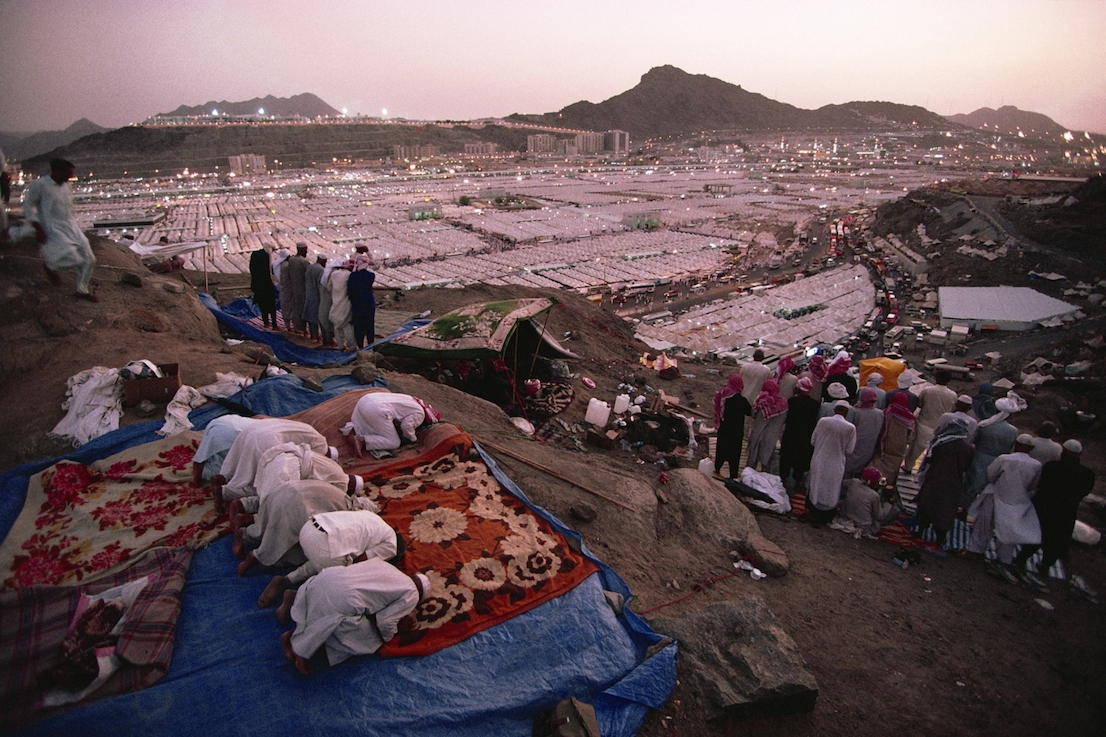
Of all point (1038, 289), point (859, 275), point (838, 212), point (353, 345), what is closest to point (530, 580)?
point (353, 345)

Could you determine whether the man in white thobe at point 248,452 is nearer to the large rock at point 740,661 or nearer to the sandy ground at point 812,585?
the sandy ground at point 812,585

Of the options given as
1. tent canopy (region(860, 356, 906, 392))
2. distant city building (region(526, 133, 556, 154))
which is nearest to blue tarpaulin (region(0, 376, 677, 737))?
tent canopy (region(860, 356, 906, 392))

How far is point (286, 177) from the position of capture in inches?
2244

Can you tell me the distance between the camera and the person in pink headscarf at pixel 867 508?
14.2 ft

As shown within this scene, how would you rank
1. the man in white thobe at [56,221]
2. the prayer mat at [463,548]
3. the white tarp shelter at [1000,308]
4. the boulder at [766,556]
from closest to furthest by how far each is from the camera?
the prayer mat at [463,548]
the boulder at [766,556]
the man in white thobe at [56,221]
the white tarp shelter at [1000,308]

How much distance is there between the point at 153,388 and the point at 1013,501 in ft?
21.1

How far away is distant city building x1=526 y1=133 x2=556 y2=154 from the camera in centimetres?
9119

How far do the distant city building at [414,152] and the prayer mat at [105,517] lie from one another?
79.3 metres

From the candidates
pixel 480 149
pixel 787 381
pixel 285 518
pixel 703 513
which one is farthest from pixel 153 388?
pixel 480 149

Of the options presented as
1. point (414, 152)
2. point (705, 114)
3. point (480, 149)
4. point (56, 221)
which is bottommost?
point (56, 221)

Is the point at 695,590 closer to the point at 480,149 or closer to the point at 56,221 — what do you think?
the point at 56,221

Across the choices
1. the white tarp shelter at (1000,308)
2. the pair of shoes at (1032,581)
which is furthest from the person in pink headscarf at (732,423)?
the white tarp shelter at (1000,308)

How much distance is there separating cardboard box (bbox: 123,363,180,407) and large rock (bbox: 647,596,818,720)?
403 centimetres

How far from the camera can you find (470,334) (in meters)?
6.21
